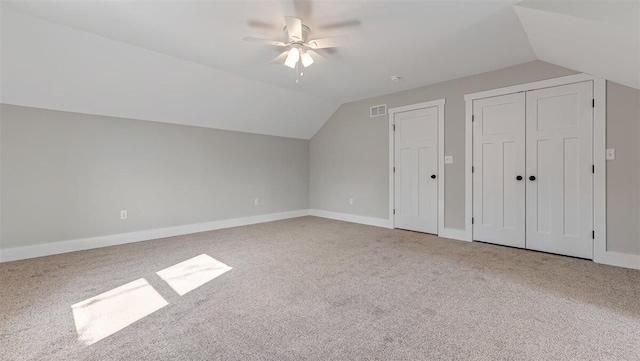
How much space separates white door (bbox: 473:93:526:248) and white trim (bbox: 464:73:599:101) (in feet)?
0.22

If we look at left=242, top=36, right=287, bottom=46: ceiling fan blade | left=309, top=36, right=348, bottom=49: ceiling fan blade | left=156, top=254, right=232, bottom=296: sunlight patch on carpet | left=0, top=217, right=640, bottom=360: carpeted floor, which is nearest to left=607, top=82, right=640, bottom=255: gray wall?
left=0, top=217, right=640, bottom=360: carpeted floor

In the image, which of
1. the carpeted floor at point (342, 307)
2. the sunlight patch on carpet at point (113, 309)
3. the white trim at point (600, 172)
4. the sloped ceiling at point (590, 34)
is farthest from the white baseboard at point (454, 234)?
the sunlight patch on carpet at point (113, 309)

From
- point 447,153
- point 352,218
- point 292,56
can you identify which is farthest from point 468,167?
point 292,56

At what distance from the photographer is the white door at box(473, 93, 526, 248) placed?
3.65m

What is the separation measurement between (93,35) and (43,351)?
9.69 ft

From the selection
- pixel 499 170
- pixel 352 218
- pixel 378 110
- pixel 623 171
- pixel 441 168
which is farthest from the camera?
pixel 352 218

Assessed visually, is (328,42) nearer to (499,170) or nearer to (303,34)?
(303,34)

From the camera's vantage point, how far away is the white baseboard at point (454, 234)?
4109 millimetres

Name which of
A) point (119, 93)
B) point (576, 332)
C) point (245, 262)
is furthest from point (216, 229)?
point (576, 332)

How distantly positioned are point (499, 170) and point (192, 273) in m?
4.15

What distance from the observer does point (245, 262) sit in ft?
10.2

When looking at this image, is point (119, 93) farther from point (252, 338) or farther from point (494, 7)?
point (494, 7)

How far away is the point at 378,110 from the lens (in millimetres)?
5184

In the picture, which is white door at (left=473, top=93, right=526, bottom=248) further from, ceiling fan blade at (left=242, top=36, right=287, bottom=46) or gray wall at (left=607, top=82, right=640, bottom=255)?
ceiling fan blade at (left=242, top=36, right=287, bottom=46)
